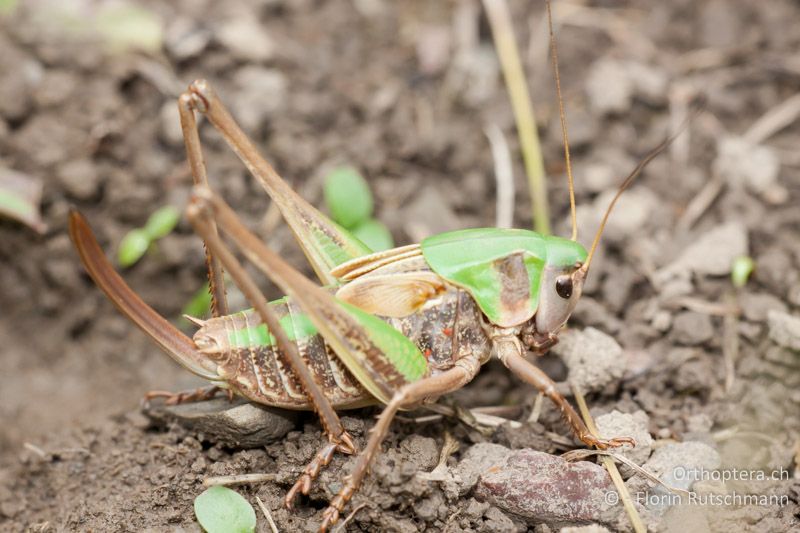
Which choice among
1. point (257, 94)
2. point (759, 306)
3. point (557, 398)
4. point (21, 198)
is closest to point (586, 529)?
A: point (557, 398)

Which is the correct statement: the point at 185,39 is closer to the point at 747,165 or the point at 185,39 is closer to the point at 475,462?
the point at 475,462

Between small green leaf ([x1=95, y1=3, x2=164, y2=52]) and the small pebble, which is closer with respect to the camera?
the small pebble

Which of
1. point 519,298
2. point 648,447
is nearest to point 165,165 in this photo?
point 519,298

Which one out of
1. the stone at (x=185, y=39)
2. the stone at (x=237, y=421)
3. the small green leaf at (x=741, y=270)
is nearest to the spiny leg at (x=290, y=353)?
the stone at (x=237, y=421)

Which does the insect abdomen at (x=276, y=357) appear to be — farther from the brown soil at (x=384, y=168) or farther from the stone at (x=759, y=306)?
the stone at (x=759, y=306)

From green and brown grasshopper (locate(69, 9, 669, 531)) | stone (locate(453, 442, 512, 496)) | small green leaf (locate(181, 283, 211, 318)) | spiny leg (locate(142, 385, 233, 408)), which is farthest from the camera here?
small green leaf (locate(181, 283, 211, 318))

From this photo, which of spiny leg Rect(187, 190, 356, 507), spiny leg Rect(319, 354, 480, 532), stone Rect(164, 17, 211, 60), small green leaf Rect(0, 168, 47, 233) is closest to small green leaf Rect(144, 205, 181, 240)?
small green leaf Rect(0, 168, 47, 233)

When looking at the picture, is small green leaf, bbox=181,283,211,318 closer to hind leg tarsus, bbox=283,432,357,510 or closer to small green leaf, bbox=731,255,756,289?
hind leg tarsus, bbox=283,432,357,510

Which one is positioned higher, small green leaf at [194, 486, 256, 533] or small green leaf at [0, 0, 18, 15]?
small green leaf at [0, 0, 18, 15]
